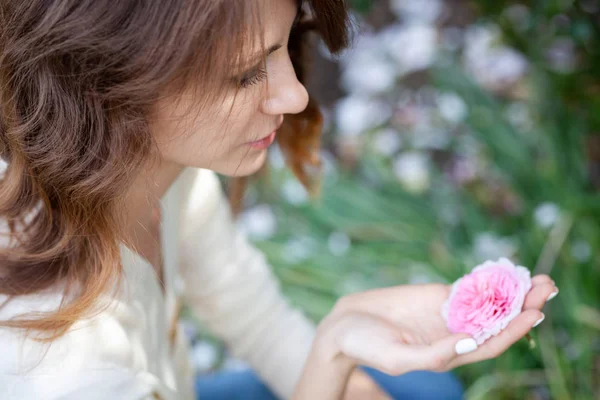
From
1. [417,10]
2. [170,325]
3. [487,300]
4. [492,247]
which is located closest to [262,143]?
[487,300]

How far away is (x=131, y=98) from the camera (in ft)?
2.33

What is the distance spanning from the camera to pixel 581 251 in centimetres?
155

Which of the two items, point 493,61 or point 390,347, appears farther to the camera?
point 493,61

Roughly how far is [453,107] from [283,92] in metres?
1.18

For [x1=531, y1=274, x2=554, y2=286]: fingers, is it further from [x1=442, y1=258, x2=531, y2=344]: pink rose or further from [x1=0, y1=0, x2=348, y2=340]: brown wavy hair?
[x1=0, y1=0, x2=348, y2=340]: brown wavy hair

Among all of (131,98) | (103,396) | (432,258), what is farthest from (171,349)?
(432,258)

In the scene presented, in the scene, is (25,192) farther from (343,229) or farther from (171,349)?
(343,229)

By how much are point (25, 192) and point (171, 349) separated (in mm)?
468

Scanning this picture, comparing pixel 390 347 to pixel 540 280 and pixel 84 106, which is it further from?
pixel 84 106

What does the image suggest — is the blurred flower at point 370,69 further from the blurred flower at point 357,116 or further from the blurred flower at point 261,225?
the blurred flower at point 261,225

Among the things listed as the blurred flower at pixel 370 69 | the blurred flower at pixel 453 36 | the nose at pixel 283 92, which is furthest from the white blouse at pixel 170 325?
the blurred flower at pixel 453 36

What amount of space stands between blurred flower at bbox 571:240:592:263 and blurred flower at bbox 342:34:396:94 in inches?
34.3

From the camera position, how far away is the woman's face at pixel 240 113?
2.47 feet

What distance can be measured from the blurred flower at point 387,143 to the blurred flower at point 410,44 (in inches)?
9.8
